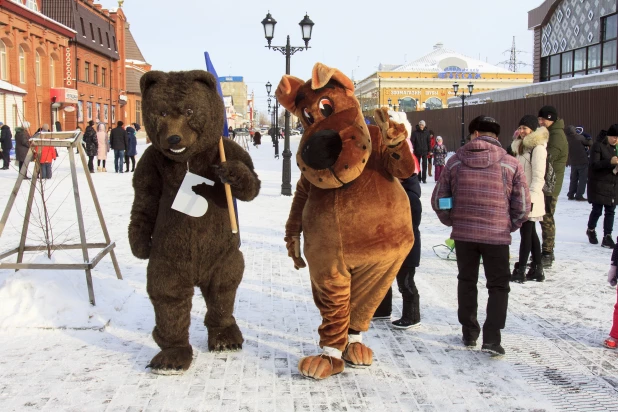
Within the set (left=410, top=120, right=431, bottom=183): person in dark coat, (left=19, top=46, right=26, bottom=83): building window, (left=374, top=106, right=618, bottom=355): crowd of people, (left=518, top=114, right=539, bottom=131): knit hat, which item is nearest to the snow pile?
(left=374, top=106, right=618, bottom=355): crowd of people

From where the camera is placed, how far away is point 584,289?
20.4ft

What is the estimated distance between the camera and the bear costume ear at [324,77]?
3.65 metres

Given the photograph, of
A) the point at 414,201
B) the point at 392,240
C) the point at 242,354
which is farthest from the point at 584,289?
the point at 242,354

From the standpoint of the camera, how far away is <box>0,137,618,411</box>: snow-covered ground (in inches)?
142

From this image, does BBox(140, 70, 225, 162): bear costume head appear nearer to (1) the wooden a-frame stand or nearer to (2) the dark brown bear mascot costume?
(2) the dark brown bear mascot costume

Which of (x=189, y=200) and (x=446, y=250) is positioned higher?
(x=189, y=200)

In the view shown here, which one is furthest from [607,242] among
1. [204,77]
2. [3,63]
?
[3,63]

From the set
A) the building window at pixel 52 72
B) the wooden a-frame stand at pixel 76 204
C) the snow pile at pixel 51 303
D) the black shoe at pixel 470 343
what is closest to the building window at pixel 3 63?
the building window at pixel 52 72

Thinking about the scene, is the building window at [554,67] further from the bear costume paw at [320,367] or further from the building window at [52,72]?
the bear costume paw at [320,367]

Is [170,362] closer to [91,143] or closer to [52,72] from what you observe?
[91,143]

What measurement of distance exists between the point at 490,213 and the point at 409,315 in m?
1.22

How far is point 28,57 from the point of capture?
33500 millimetres

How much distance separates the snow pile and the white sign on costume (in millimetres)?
1638

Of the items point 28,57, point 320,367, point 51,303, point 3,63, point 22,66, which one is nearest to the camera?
point 320,367
